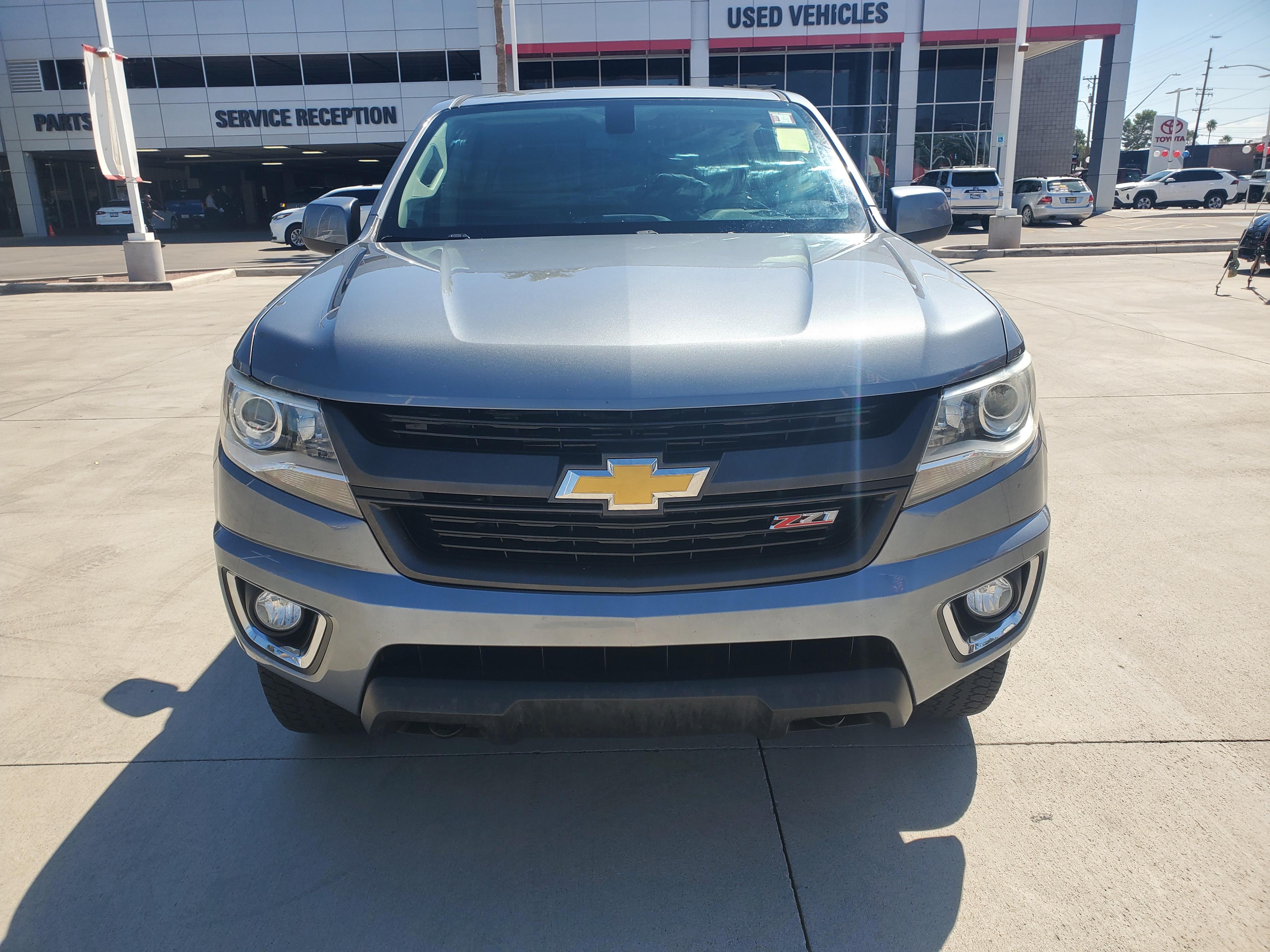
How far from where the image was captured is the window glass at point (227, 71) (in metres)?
35.8

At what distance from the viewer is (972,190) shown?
26.7m

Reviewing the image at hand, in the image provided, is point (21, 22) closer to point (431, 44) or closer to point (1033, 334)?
point (431, 44)

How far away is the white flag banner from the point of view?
49.7 feet

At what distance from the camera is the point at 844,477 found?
6.02 feet

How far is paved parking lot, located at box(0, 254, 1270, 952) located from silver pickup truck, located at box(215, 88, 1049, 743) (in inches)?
15.9

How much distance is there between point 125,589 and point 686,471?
2.79m

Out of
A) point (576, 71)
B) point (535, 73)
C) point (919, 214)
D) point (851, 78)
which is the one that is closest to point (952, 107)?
point (851, 78)

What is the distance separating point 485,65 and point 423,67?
4138 millimetres

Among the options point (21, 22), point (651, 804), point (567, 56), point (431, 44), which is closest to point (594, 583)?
point (651, 804)

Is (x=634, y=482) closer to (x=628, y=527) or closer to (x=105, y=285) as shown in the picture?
(x=628, y=527)

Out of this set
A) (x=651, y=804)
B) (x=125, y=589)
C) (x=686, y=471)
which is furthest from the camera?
(x=125, y=589)

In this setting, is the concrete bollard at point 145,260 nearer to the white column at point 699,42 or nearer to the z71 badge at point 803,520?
the z71 badge at point 803,520

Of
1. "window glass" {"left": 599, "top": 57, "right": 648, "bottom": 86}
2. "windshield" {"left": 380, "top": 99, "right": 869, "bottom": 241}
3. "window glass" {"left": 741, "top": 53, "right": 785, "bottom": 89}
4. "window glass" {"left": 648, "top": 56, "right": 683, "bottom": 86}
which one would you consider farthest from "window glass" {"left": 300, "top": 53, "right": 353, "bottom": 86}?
"windshield" {"left": 380, "top": 99, "right": 869, "bottom": 241}

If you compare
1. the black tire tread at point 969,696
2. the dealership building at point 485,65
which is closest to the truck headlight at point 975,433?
the black tire tread at point 969,696
